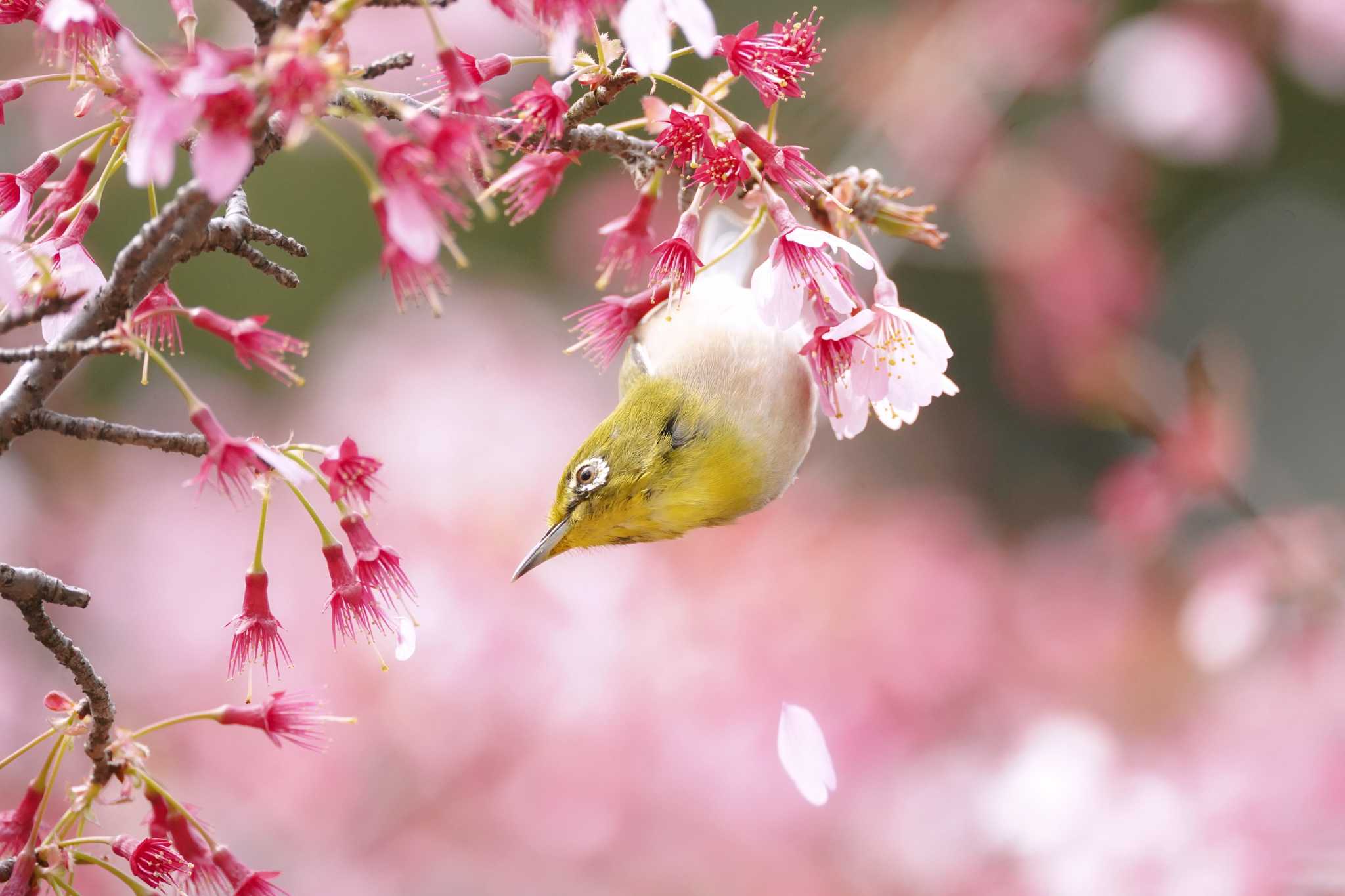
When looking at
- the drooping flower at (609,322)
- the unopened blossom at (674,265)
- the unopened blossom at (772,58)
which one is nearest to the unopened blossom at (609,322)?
the drooping flower at (609,322)

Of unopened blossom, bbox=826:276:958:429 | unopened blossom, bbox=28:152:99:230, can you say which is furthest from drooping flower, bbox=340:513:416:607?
unopened blossom, bbox=826:276:958:429

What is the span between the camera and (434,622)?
295 centimetres

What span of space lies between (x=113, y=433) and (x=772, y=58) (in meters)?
0.62

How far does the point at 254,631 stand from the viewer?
3.11 feet

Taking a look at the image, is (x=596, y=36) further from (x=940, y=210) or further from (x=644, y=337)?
(x=940, y=210)

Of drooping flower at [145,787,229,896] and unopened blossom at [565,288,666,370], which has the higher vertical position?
unopened blossom at [565,288,666,370]

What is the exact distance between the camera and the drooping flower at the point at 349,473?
0.89 m

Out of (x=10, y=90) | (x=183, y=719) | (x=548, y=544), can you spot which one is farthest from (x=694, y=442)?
(x=10, y=90)

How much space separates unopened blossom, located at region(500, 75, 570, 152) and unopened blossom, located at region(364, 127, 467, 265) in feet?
0.71

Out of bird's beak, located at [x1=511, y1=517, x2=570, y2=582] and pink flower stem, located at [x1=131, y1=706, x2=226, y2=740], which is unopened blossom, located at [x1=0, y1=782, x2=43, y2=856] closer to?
pink flower stem, located at [x1=131, y1=706, x2=226, y2=740]

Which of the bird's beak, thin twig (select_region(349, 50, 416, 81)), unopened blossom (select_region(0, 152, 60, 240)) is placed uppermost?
thin twig (select_region(349, 50, 416, 81))

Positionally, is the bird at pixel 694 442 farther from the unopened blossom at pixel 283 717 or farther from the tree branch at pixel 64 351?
the tree branch at pixel 64 351

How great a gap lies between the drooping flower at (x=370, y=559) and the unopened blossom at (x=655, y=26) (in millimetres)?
435

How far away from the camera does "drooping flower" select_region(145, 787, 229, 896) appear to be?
0.90 m
